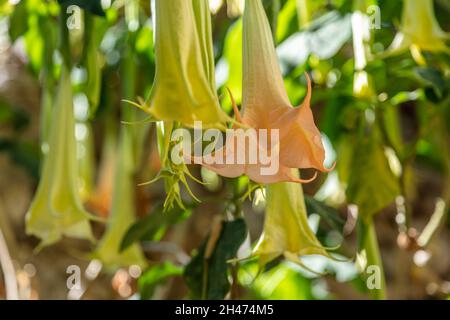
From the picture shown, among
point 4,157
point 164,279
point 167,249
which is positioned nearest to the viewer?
point 164,279

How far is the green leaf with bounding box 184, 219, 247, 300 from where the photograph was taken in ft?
2.49

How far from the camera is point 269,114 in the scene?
0.51 meters

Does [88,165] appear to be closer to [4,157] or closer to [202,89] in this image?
[4,157]

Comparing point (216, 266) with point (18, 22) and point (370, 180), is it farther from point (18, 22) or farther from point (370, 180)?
point (18, 22)

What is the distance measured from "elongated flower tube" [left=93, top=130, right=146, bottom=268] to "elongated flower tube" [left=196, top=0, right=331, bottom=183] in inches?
17.0

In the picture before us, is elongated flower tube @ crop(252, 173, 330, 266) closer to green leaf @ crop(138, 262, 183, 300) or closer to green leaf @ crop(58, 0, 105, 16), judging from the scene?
green leaf @ crop(58, 0, 105, 16)

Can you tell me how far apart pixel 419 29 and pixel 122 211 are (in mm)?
412

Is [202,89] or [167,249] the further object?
[167,249]

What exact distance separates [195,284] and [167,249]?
0.28 m

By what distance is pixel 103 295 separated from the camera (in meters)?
1.16

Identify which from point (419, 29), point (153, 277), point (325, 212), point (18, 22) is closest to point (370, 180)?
point (325, 212)
